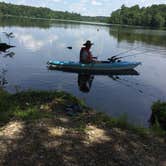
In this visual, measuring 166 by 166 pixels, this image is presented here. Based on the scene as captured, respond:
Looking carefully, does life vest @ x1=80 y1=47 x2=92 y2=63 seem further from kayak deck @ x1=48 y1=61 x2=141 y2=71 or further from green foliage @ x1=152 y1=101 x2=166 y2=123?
green foliage @ x1=152 y1=101 x2=166 y2=123

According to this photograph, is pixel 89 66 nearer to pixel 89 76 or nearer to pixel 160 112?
pixel 89 76

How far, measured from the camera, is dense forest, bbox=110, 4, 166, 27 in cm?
11668

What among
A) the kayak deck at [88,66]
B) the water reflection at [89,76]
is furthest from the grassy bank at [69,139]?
the kayak deck at [88,66]

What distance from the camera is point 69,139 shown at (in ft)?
20.1

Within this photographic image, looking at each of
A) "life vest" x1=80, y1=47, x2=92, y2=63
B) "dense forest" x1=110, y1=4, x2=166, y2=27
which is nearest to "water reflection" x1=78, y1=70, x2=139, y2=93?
"life vest" x1=80, y1=47, x2=92, y2=63

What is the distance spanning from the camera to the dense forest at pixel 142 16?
383 feet

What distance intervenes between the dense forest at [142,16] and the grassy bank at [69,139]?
11308 centimetres

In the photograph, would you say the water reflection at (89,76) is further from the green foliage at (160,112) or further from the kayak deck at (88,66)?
the green foliage at (160,112)

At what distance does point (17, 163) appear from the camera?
5.18 metres

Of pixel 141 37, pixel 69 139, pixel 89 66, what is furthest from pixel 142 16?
pixel 69 139

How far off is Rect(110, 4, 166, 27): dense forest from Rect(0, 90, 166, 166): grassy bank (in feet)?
371

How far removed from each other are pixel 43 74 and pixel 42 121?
14302 mm

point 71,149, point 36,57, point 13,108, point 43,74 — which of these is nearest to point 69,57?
point 36,57

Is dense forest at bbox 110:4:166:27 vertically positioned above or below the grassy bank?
above
